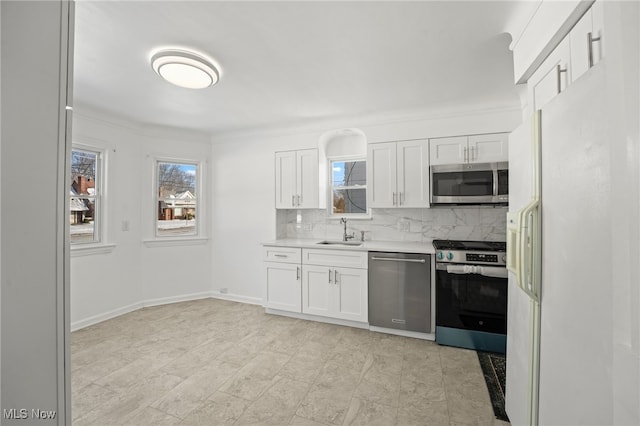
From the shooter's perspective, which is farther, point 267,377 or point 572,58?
point 267,377

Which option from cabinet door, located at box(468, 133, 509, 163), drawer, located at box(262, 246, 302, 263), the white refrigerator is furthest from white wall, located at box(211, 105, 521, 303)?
the white refrigerator

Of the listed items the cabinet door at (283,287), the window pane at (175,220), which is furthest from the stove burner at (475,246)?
the window pane at (175,220)

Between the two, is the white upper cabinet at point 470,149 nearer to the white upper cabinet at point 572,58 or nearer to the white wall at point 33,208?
the white upper cabinet at point 572,58

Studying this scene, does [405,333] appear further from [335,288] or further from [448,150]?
[448,150]

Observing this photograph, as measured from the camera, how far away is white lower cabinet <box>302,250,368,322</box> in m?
3.12

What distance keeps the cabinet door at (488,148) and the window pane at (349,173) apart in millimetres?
1363

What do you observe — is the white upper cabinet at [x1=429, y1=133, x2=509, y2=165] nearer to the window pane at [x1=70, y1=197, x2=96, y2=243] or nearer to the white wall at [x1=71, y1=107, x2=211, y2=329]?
the white wall at [x1=71, y1=107, x2=211, y2=329]

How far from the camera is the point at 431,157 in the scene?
10.4 ft

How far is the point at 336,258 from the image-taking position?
3234 millimetres

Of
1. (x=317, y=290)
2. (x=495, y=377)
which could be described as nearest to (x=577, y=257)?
(x=495, y=377)

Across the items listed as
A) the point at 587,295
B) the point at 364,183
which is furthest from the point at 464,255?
the point at 587,295

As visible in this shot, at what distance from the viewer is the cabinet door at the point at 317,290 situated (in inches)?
128

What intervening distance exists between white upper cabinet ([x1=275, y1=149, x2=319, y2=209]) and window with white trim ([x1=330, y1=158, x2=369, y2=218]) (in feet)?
1.42

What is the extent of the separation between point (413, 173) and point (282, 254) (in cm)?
189
